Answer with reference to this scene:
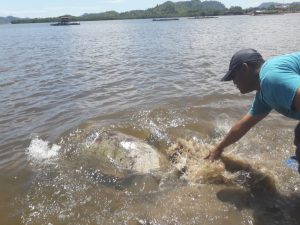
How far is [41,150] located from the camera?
26.1 feet

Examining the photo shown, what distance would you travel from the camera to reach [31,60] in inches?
880

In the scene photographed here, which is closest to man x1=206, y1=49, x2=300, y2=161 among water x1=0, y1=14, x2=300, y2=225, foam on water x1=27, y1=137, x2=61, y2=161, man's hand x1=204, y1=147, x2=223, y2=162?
man's hand x1=204, y1=147, x2=223, y2=162

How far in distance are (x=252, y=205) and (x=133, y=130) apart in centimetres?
400

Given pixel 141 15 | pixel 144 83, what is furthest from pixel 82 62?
pixel 141 15

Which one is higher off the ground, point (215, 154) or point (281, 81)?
point (281, 81)

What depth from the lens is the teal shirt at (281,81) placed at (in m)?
3.64

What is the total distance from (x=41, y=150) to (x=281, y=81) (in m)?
5.66

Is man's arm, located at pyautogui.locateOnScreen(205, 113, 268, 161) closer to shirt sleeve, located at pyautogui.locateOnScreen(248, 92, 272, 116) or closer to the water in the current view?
shirt sleeve, located at pyautogui.locateOnScreen(248, 92, 272, 116)

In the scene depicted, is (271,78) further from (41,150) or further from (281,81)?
(41,150)

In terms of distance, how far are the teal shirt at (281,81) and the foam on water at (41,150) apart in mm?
4923

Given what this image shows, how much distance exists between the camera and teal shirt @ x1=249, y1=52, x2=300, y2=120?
3639 mm

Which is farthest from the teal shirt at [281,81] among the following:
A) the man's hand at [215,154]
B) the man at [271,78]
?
the man's hand at [215,154]

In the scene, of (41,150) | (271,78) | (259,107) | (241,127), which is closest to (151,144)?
(41,150)

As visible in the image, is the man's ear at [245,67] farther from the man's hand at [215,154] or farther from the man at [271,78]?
the man's hand at [215,154]
